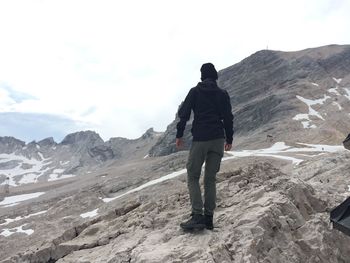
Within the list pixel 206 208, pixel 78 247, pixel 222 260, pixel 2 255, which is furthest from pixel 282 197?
pixel 2 255

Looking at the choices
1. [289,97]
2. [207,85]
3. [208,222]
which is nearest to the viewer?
[208,222]

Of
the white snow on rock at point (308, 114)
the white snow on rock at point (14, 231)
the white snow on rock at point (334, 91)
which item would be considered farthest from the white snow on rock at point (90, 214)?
the white snow on rock at point (334, 91)

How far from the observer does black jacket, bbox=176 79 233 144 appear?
Answer: 948 centimetres

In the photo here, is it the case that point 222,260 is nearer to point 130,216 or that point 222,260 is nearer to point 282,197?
point 282,197

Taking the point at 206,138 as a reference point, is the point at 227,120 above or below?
above

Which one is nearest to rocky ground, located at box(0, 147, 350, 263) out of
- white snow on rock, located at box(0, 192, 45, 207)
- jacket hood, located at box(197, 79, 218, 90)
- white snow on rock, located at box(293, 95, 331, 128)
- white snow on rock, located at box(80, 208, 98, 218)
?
jacket hood, located at box(197, 79, 218, 90)

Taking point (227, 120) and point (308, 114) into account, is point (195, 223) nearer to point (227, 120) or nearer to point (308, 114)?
point (227, 120)

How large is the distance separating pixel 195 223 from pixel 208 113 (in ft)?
7.51

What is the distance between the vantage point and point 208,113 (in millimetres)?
9562

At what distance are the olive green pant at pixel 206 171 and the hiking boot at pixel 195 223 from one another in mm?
103

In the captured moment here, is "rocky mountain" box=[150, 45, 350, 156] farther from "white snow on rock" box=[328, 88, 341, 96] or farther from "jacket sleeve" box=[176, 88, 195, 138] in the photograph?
"jacket sleeve" box=[176, 88, 195, 138]

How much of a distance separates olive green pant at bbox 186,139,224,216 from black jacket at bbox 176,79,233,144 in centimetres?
17

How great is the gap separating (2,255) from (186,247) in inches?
1219

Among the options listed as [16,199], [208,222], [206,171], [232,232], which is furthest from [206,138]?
[16,199]
